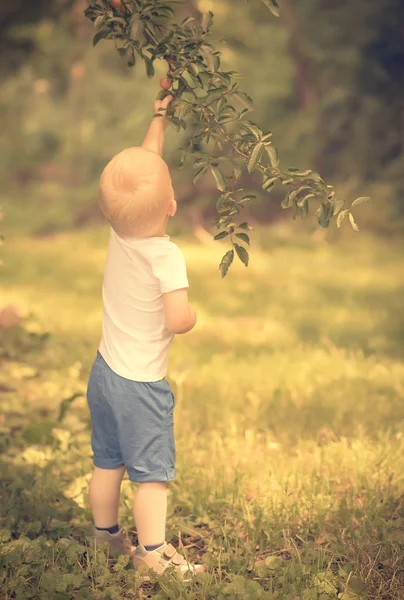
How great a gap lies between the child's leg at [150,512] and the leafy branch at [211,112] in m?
0.87

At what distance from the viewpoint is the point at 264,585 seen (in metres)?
3.32

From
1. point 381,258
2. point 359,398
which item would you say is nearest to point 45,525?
point 359,398

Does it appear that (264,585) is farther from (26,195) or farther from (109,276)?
(26,195)

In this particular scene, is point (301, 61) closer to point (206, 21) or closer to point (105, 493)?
point (206, 21)

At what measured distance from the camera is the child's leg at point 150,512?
3.31 m

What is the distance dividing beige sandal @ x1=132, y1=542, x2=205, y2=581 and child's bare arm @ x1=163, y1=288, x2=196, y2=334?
2.80 ft

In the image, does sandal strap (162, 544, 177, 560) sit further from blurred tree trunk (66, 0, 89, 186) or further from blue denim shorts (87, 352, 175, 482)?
blurred tree trunk (66, 0, 89, 186)

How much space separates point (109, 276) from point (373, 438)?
2083mm

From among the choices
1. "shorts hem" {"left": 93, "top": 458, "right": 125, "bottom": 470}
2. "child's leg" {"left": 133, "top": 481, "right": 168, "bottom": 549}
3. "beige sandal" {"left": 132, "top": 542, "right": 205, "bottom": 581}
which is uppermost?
"shorts hem" {"left": 93, "top": 458, "right": 125, "bottom": 470}

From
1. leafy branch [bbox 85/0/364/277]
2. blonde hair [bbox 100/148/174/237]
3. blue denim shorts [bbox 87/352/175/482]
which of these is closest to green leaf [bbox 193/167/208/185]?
leafy branch [bbox 85/0/364/277]

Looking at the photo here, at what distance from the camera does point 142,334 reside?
3281 mm

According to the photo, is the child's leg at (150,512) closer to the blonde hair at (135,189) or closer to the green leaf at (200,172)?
the blonde hair at (135,189)

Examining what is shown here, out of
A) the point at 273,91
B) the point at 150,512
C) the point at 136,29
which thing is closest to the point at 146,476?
the point at 150,512

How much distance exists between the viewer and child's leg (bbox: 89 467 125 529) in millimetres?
3434
